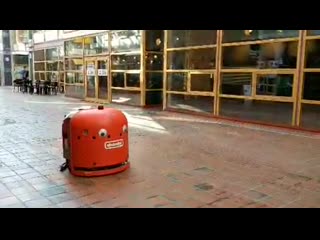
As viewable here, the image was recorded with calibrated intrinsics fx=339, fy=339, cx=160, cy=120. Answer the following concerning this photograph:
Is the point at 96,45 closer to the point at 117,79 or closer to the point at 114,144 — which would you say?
the point at 117,79

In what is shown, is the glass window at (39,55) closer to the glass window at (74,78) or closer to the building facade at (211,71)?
the glass window at (74,78)

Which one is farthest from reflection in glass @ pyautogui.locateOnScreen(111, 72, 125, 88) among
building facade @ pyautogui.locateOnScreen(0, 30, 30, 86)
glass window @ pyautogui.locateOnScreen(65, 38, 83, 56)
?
building facade @ pyautogui.locateOnScreen(0, 30, 30, 86)

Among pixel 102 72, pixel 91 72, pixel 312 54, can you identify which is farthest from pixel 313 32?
pixel 91 72

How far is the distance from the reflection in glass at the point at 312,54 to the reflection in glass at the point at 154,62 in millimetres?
6332

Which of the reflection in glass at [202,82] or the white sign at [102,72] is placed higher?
the white sign at [102,72]

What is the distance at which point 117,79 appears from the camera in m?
14.2

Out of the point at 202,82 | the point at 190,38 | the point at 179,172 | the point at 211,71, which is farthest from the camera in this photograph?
the point at 190,38

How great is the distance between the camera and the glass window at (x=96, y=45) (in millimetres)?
14602

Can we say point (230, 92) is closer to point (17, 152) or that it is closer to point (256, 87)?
point (256, 87)

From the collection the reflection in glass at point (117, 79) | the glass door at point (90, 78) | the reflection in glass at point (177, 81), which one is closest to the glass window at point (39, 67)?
the glass door at point (90, 78)

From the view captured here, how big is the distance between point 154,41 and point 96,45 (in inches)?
140

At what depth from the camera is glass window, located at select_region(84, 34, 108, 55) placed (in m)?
14.6

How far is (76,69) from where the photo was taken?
1722cm
